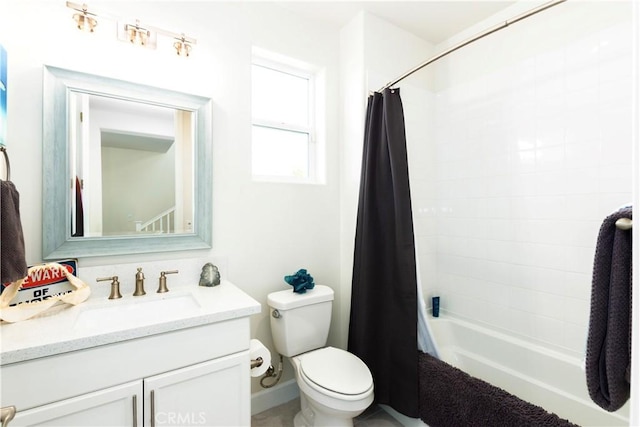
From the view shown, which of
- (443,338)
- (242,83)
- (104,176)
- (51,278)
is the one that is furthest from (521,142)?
(51,278)

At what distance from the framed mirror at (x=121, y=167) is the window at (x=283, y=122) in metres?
0.44

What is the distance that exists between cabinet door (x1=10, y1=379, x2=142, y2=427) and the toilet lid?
77cm

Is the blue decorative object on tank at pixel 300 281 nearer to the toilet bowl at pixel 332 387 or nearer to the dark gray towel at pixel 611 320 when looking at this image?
the toilet bowl at pixel 332 387

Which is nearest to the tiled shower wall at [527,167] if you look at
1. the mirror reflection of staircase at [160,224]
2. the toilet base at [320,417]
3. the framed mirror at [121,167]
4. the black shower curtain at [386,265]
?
the black shower curtain at [386,265]

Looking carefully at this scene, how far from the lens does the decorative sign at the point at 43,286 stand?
3.81ft

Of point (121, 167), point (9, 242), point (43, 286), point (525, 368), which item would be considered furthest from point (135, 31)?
point (525, 368)

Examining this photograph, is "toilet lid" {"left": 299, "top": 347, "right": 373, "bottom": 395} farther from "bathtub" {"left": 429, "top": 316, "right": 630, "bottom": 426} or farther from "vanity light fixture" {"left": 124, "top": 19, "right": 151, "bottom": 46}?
"vanity light fixture" {"left": 124, "top": 19, "right": 151, "bottom": 46}

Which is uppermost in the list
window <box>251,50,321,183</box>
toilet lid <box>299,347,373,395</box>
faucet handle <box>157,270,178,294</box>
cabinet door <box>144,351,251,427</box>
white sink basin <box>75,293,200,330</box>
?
window <box>251,50,321,183</box>

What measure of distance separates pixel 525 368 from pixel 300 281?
4.81 feet

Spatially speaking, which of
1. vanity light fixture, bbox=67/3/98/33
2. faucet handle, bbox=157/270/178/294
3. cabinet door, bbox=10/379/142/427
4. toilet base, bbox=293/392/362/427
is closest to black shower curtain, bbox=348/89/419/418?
toilet base, bbox=293/392/362/427

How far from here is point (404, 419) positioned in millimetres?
1703

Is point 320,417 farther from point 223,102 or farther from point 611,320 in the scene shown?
point 223,102

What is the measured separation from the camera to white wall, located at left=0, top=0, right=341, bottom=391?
1282 mm

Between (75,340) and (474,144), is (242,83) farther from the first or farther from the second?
(474,144)
